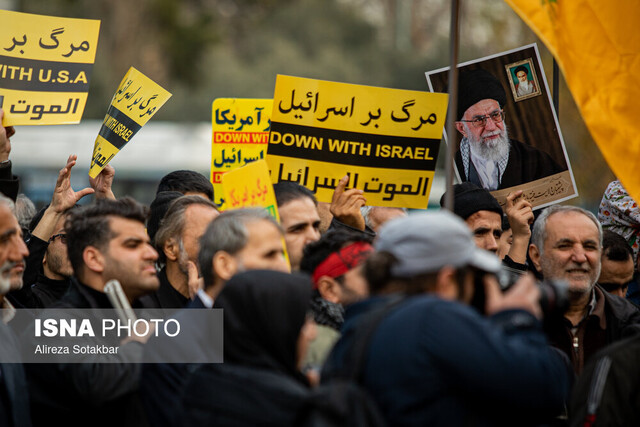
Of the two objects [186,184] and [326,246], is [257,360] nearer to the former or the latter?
[326,246]

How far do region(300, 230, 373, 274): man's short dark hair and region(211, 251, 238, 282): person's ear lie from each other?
2.30 feet

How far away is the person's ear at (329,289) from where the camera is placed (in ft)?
14.5

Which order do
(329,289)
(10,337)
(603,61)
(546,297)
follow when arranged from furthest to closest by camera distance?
(329,289) → (603,61) → (10,337) → (546,297)

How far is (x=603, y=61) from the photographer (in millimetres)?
4305

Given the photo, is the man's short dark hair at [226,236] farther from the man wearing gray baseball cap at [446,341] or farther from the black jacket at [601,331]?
the black jacket at [601,331]

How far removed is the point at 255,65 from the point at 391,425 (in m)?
40.4

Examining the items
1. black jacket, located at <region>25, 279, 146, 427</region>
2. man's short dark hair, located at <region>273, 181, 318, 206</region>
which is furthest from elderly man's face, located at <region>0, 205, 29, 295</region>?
man's short dark hair, located at <region>273, 181, 318, 206</region>

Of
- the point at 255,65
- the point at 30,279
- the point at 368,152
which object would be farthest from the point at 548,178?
the point at 255,65

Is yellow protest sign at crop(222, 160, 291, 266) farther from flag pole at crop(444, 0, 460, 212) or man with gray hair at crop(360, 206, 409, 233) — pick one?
man with gray hair at crop(360, 206, 409, 233)

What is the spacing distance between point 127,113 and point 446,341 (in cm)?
385

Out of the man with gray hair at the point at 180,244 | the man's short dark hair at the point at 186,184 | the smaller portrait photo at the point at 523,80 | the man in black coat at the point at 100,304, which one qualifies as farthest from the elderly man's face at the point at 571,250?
the man in black coat at the point at 100,304

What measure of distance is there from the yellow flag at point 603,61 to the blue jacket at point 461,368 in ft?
5.17

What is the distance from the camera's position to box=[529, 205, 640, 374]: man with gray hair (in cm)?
516

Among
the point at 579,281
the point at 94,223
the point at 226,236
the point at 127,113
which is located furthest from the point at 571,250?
the point at 127,113
